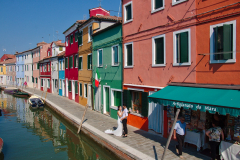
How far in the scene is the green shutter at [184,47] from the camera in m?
8.89

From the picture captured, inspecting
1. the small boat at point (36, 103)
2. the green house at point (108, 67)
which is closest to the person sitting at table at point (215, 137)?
the green house at point (108, 67)

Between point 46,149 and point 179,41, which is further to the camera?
point 46,149

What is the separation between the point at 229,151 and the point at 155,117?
13.9ft

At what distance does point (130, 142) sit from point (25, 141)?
7.35 m

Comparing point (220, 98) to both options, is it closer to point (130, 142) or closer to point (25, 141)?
point (130, 142)

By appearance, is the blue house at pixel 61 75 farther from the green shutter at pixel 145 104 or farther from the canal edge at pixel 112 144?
the green shutter at pixel 145 104

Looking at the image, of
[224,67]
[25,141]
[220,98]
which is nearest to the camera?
[220,98]

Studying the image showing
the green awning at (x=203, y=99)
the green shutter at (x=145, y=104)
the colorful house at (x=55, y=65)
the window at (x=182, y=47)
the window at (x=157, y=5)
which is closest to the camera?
the green awning at (x=203, y=99)

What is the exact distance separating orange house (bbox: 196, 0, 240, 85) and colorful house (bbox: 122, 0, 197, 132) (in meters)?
0.36

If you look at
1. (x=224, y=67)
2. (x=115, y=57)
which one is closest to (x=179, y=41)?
(x=224, y=67)

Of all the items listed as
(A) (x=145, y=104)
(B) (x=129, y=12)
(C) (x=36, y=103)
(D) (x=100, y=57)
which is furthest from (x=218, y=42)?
(C) (x=36, y=103)

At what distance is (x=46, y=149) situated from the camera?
37.3 ft

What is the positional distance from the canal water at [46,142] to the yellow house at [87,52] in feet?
12.6

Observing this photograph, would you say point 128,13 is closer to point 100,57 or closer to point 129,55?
point 129,55
